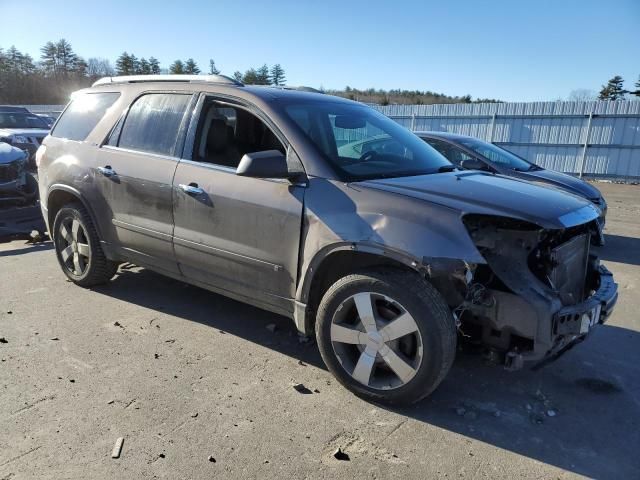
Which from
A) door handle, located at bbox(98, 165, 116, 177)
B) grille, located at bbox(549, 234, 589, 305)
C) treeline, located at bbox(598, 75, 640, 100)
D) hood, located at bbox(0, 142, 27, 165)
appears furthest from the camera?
treeline, located at bbox(598, 75, 640, 100)

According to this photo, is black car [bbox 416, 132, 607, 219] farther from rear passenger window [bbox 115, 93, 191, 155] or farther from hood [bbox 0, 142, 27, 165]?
hood [bbox 0, 142, 27, 165]

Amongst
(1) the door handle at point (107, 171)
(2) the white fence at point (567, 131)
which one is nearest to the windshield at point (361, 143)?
(1) the door handle at point (107, 171)

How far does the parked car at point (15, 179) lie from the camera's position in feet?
24.5

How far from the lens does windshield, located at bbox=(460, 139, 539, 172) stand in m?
7.61

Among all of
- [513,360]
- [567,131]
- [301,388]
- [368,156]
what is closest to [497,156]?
[368,156]

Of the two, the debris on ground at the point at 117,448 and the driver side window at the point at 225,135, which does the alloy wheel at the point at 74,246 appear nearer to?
the driver side window at the point at 225,135

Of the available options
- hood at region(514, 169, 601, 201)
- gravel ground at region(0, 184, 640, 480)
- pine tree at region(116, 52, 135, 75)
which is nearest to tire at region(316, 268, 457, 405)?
gravel ground at region(0, 184, 640, 480)

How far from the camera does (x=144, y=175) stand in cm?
399

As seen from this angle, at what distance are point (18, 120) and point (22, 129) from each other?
32.2 inches

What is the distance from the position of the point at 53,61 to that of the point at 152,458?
94352mm

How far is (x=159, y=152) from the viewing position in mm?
4000

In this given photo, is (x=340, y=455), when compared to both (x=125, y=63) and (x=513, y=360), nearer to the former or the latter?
(x=513, y=360)

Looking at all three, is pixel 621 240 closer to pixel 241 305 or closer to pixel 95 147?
pixel 241 305

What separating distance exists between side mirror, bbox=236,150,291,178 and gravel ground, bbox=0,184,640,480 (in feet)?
4.59
